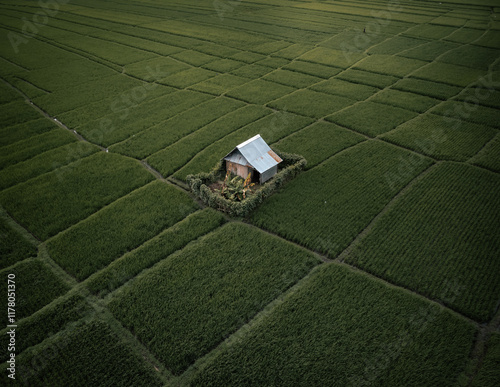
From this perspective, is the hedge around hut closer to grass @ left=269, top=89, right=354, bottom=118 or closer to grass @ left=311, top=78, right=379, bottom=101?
grass @ left=269, top=89, right=354, bottom=118

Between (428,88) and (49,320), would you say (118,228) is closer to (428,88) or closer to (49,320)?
(49,320)

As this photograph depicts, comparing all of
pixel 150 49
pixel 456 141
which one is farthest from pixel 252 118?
pixel 150 49

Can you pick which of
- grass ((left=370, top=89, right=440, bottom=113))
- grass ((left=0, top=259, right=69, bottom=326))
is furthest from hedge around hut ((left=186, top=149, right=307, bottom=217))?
grass ((left=370, top=89, right=440, bottom=113))

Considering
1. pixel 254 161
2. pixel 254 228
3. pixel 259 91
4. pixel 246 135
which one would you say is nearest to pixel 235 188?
pixel 254 161

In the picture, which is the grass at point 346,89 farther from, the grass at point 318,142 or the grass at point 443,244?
the grass at point 443,244

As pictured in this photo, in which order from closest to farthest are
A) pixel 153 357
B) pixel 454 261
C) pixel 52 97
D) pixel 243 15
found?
pixel 153 357 < pixel 454 261 < pixel 52 97 < pixel 243 15

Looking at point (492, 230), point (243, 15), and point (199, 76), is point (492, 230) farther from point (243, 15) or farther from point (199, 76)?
point (243, 15)
